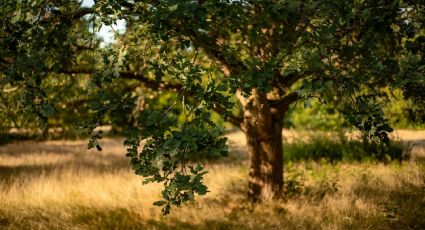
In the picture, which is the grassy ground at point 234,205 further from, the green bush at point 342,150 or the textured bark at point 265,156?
the green bush at point 342,150

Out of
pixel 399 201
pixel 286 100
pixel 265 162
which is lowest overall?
pixel 399 201

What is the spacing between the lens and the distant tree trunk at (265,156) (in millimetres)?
7238

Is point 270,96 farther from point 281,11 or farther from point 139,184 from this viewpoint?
point 281,11

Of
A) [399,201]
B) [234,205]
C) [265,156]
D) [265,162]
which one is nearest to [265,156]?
[265,156]

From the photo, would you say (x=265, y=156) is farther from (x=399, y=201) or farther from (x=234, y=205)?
(x=399, y=201)

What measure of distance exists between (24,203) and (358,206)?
5629 mm

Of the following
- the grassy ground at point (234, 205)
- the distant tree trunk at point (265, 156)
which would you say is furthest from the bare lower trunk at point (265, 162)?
the grassy ground at point (234, 205)

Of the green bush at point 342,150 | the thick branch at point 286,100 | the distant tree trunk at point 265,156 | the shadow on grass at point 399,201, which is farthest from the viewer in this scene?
the green bush at point 342,150

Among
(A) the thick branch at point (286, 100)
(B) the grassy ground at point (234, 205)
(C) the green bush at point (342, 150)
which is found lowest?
(B) the grassy ground at point (234, 205)

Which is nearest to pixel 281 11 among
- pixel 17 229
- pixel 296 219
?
pixel 296 219

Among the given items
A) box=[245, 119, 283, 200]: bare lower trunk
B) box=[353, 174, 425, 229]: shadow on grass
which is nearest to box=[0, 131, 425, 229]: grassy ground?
box=[353, 174, 425, 229]: shadow on grass

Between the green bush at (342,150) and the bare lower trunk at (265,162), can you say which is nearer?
the bare lower trunk at (265,162)

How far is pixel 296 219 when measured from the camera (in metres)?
6.41

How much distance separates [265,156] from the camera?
24.0 feet
